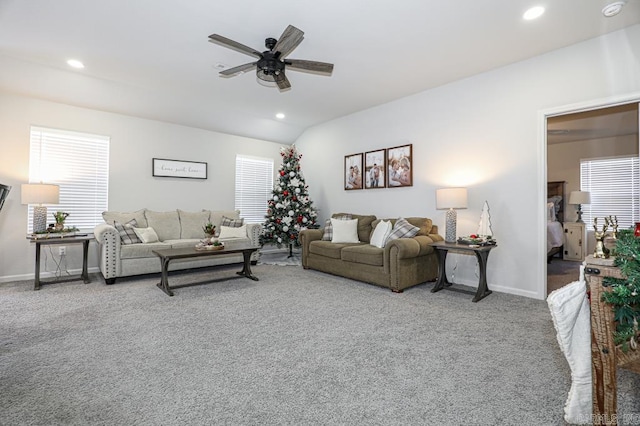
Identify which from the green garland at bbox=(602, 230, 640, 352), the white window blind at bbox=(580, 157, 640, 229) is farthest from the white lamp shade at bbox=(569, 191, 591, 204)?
the green garland at bbox=(602, 230, 640, 352)

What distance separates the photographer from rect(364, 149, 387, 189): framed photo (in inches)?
212

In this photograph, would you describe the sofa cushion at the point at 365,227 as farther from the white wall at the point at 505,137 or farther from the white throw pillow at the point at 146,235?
the white throw pillow at the point at 146,235

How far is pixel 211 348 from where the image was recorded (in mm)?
2346

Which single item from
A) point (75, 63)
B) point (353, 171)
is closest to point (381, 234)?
point (353, 171)

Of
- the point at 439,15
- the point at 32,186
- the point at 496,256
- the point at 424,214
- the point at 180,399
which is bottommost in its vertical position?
the point at 180,399

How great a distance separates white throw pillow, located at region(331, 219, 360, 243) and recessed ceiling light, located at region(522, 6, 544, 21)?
3.34m

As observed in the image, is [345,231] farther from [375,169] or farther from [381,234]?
[375,169]

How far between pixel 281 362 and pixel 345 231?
3146mm

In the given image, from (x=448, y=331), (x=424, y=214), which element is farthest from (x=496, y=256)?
(x=448, y=331)

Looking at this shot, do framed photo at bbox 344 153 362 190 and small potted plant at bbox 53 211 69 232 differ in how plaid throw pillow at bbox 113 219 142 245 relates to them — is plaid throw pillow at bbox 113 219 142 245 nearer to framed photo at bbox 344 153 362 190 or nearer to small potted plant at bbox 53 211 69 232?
small potted plant at bbox 53 211 69 232

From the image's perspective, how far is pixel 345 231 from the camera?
5117mm

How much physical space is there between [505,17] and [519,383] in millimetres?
3102

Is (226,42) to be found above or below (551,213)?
above

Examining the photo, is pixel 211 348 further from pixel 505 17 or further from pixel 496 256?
pixel 505 17
